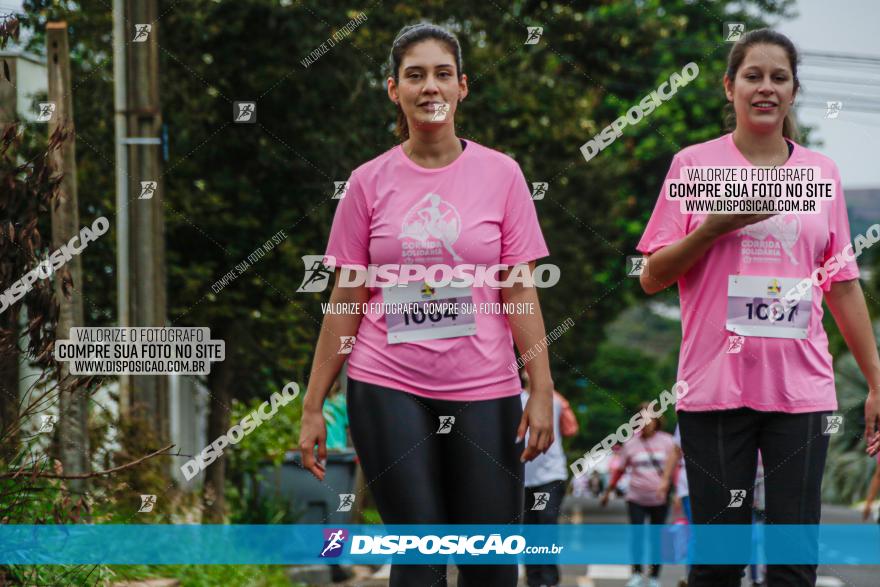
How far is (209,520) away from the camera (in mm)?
10016

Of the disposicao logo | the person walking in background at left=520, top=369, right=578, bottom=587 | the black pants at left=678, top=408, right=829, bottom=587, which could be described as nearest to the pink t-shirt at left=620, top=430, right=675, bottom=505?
the person walking in background at left=520, top=369, right=578, bottom=587

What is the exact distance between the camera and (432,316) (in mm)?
4320

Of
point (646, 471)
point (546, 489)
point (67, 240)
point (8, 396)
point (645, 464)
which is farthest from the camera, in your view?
point (645, 464)

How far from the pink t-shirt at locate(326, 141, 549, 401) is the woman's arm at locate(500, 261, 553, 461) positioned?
0.13 feet

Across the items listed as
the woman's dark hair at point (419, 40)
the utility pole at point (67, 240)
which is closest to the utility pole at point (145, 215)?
the utility pole at point (67, 240)

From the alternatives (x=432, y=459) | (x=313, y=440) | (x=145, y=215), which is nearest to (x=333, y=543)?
(x=313, y=440)

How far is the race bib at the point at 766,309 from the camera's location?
441 centimetres

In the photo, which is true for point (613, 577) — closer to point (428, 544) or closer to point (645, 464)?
point (645, 464)

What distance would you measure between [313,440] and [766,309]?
4.81 ft

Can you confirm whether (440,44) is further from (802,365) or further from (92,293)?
(92,293)

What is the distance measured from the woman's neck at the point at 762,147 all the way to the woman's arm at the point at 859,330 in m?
0.45

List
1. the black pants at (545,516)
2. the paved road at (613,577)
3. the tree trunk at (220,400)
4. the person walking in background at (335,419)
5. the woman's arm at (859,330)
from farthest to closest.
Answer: the tree trunk at (220,400) → the person walking in background at (335,419) → the paved road at (613,577) → the black pants at (545,516) → the woman's arm at (859,330)

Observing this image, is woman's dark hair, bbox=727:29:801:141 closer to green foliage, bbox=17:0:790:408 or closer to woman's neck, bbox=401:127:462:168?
woman's neck, bbox=401:127:462:168

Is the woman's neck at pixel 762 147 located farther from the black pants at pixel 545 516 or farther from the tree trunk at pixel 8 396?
the black pants at pixel 545 516
